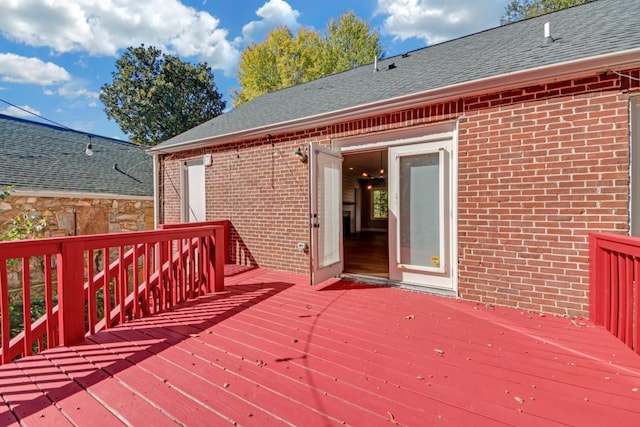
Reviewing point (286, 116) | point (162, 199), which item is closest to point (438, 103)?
point (286, 116)

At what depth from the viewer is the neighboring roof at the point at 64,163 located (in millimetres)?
7277

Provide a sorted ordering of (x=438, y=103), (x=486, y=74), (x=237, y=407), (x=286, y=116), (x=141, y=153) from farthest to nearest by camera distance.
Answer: (x=141, y=153)
(x=286, y=116)
(x=438, y=103)
(x=486, y=74)
(x=237, y=407)

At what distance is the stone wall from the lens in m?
6.55

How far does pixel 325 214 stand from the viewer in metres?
4.45

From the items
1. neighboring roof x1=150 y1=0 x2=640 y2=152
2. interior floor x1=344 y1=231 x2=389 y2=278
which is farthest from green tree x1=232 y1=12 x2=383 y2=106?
interior floor x1=344 y1=231 x2=389 y2=278

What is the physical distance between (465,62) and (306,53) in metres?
17.1

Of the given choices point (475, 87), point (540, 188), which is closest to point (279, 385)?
point (540, 188)

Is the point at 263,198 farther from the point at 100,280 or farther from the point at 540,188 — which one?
the point at 540,188

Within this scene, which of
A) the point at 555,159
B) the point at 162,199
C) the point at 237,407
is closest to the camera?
the point at 237,407

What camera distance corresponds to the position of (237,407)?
5.72 feet

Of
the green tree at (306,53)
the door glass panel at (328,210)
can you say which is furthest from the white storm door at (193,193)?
the green tree at (306,53)

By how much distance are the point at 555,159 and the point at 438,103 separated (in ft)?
4.85

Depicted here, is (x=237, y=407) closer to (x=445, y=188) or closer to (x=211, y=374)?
(x=211, y=374)

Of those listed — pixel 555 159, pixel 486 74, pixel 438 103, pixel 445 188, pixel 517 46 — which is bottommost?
pixel 445 188
